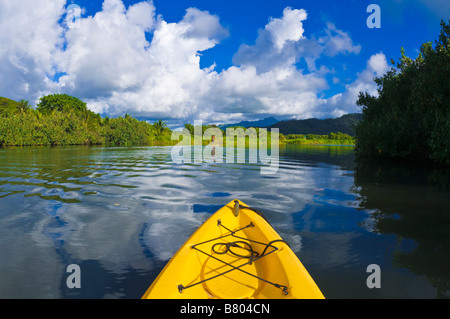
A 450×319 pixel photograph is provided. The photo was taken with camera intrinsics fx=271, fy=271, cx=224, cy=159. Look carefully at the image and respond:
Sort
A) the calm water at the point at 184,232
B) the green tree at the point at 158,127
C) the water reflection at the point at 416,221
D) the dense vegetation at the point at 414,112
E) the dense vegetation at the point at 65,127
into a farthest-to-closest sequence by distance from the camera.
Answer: the green tree at the point at 158,127
the dense vegetation at the point at 65,127
the dense vegetation at the point at 414,112
the water reflection at the point at 416,221
the calm water at the point at 184,232

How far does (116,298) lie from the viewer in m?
3.95

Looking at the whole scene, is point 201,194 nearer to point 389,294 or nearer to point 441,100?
point 389,294

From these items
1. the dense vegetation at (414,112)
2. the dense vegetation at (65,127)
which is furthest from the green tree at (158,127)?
the dense vegetation at (414,112)

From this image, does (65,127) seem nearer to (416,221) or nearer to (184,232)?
(184,232)

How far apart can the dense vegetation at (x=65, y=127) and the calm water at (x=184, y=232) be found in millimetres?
55724

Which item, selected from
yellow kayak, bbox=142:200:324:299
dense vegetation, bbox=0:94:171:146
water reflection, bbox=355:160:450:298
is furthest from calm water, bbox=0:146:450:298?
dense vegetation, bbox=0:94:171:146

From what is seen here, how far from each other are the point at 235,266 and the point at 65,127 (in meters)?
72.4

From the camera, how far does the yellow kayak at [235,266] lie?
3.37 meters

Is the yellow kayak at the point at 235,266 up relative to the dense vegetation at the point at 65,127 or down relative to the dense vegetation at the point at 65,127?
down

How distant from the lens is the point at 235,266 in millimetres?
4344

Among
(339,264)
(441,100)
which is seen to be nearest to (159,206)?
(339,264)

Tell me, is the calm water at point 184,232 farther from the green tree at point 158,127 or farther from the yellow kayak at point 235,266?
the green tree at point 158,127
